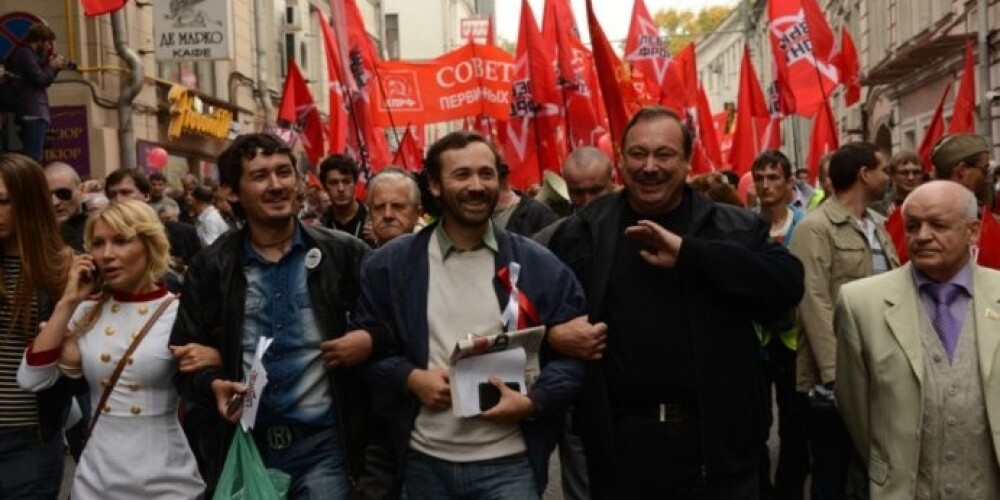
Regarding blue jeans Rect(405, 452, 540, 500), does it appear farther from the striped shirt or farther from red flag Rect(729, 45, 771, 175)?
red flag Rect(729, 45, 771, 175)

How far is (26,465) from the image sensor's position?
465cm

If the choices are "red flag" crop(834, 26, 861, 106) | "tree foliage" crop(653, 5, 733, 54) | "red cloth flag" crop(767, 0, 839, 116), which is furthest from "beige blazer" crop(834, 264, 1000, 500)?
"tree foliage" crop(653, 5, 733, 54)

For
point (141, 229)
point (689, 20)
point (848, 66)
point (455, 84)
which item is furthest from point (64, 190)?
point (689, 20)

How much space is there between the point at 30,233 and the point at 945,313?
10.8 ft

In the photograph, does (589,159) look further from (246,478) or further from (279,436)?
(246,478)

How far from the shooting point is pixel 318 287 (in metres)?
4.45

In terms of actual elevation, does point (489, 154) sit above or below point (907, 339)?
above

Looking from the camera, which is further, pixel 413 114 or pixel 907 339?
pixel 413 114

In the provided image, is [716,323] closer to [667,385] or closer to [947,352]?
[667,385]

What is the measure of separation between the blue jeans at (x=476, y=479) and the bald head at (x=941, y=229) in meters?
1.52

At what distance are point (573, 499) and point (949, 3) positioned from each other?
23431 mm

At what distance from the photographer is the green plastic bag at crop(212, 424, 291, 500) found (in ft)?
13.8

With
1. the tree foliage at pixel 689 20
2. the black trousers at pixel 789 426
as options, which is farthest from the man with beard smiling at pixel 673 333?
the tree foliage at pixel 689 20

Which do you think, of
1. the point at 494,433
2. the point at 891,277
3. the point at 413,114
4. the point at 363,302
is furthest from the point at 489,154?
the point at 413,114
